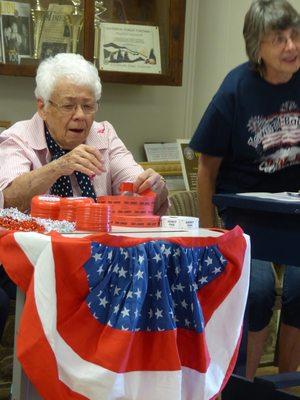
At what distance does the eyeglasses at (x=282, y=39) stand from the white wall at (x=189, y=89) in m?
1.35

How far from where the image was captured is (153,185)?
90.9 inches

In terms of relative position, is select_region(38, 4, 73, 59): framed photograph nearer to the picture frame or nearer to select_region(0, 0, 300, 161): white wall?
select_region(0, 0, 300, 161): white wall

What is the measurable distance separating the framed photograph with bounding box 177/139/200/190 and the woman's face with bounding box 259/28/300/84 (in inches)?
48.3

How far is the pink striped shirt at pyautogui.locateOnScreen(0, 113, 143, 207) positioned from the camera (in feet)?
7.92

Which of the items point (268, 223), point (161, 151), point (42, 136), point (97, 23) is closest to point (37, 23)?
point (97, 23)

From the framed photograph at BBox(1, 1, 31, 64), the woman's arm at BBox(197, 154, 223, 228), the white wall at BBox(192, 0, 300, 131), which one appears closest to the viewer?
the woman's arm at BBox(197, 154, 223, 228)

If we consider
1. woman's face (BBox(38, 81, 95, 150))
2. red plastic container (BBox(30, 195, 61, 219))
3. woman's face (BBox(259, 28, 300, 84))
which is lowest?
red plastic container (BBox(30, 195, 61, 219))

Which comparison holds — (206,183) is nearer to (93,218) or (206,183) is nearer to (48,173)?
(48,173)

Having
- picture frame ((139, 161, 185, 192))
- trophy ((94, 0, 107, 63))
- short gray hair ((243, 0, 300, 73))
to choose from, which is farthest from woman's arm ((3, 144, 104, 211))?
picture frame ((139, 161, 185, 192))

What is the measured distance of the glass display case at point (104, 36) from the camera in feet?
11.3

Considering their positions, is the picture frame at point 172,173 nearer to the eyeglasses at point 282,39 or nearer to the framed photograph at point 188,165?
the framed photograph at point 188,165

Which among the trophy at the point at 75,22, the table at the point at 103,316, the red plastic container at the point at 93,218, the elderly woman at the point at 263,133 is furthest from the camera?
the trophy at the point at 75,22

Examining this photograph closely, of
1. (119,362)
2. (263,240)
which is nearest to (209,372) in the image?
(119,362)

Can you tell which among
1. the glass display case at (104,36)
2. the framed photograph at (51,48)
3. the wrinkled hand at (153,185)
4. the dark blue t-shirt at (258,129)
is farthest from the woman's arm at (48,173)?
the framed photograph at (51,48)
